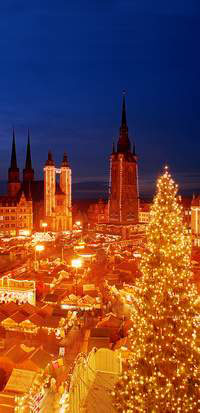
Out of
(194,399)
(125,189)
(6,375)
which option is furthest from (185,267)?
(125,189)

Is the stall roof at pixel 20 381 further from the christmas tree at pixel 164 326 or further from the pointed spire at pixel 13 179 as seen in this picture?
the pointed spire at pixel 13 179

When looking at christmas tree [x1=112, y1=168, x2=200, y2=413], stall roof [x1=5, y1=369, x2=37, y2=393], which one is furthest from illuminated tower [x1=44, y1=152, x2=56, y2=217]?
christmas tree [x1=112, y1=168, x2=200, y2=413]

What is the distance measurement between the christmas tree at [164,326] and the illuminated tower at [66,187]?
49.0m

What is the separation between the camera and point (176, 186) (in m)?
7.04

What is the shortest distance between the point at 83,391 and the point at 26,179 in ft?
170

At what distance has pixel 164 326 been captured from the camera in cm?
668

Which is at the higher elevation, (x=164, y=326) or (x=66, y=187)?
(x=66, y=187)

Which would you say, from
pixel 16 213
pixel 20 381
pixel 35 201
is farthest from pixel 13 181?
pixel 20 381

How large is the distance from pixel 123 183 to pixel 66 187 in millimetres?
9275

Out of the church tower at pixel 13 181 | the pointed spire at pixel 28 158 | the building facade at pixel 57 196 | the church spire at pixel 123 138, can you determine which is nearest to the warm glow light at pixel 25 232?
the building facade at pixel 57 196

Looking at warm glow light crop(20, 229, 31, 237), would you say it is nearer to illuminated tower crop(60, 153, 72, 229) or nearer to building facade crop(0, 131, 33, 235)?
building facade crop(0, 131, 33, 235)

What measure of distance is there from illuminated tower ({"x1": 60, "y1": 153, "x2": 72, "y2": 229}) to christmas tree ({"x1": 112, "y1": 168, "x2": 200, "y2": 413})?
4898 cm

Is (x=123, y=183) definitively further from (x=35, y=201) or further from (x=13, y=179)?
(x=13, y=179)

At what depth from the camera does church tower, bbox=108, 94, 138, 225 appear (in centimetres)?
5253
